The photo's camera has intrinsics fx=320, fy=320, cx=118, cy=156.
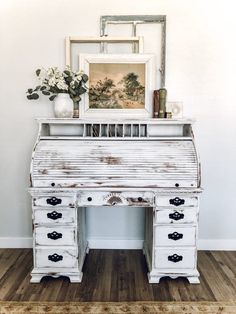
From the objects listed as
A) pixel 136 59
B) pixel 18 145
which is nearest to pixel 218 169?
pixel 136 59

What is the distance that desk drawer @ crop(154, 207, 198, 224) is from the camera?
93.8 inches

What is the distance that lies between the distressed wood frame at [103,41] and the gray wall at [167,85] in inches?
3.0

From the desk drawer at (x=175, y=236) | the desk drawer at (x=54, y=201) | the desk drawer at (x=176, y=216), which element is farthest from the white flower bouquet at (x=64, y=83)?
the desk drawer at (x=175, y=236)

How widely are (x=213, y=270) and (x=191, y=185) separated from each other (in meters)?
0.84

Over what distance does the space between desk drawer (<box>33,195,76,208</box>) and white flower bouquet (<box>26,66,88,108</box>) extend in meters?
0.84

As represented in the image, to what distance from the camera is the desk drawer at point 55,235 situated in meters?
2.41

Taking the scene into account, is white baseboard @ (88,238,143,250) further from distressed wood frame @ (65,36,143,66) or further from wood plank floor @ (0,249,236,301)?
distressed wood frame @ (65,36,143,66)

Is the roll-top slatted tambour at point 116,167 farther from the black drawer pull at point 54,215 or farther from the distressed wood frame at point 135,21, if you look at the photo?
the distressed wood frame at point 135,21

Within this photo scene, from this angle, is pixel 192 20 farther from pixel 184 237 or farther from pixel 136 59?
pixel 184 237

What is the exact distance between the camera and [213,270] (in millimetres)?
2666

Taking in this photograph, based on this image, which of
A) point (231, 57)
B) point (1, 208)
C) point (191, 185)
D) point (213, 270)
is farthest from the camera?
point (1, 208)

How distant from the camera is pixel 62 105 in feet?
8.64

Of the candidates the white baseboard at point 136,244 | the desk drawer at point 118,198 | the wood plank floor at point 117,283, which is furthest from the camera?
the white baseboard at point 136,244

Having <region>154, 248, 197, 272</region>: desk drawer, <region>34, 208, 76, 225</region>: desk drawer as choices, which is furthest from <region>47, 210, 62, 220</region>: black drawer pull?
<region>154, 248, 197, 272</region>: desk drawer
